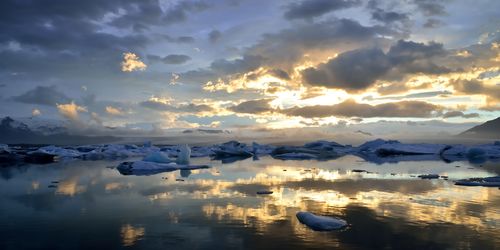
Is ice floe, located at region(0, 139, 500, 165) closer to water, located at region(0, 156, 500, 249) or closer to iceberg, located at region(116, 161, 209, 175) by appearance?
iceberg, located at region(116, 161, 209, 175)

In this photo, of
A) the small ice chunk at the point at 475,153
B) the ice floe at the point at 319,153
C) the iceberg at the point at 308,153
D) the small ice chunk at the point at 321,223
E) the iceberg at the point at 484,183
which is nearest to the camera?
the small ice chunk at the point at 321,223

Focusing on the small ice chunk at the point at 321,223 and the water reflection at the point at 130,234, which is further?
the small ice chunk at the point at 321,223

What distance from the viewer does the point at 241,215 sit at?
38.2ft

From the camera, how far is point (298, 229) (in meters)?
9.77

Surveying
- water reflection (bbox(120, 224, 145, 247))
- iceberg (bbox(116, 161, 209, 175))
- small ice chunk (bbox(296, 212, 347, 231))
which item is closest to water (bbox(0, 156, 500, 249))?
water reflection (bbox(120, 224, 145, 247))

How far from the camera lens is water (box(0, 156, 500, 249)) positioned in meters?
8.79

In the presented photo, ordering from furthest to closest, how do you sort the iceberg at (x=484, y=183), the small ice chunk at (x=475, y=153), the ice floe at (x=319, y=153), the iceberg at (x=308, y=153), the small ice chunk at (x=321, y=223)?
the iceberg at (x=308, y=153) < the small ice chunk at (x=475, y=153) < the ice floe at (x=319, y=153) < the iceberg at (x=484, y=183) < the small ice chunk at (x=321, y=223)

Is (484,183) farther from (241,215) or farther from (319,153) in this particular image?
(319,153)

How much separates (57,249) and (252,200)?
24.5 feet

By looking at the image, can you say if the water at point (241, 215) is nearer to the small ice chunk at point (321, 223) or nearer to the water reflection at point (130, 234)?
the water reflection at point (130, 234)

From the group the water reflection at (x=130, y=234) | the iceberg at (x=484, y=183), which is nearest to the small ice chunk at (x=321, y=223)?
the water reflection at (x=130, y=234)

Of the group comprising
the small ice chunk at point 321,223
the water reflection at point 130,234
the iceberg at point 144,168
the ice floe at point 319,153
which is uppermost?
the ice floe at point 319,153

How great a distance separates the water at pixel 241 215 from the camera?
8.79 metres

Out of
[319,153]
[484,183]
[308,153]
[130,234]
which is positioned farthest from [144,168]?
[319,153]
